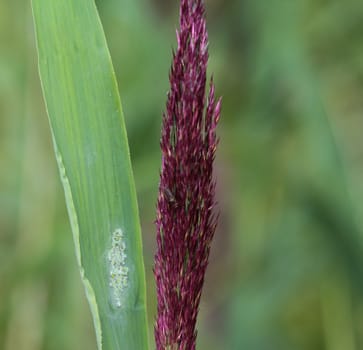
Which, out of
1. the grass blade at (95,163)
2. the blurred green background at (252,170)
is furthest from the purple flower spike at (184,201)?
the blurred green background at (252,170)

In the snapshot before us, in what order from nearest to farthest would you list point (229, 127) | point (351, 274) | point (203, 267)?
point (203, 267)
point (351, 274)
point (229, 127)

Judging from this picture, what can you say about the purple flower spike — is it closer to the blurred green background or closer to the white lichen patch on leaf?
the white lichen patch on leaf

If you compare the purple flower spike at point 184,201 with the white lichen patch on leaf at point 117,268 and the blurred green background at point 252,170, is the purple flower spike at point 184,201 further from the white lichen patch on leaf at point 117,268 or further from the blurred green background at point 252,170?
the blurred green background at point 252,170

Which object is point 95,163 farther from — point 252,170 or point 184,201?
point 252,170

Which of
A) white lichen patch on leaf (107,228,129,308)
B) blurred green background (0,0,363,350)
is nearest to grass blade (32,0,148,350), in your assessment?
white lichen patch on leaf (107,228,129,308)

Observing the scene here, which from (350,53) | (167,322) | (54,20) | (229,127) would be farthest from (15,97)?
(167,322)

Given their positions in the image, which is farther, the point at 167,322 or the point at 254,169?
the point at 254,169

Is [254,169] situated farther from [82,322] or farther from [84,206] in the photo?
[84,206]
